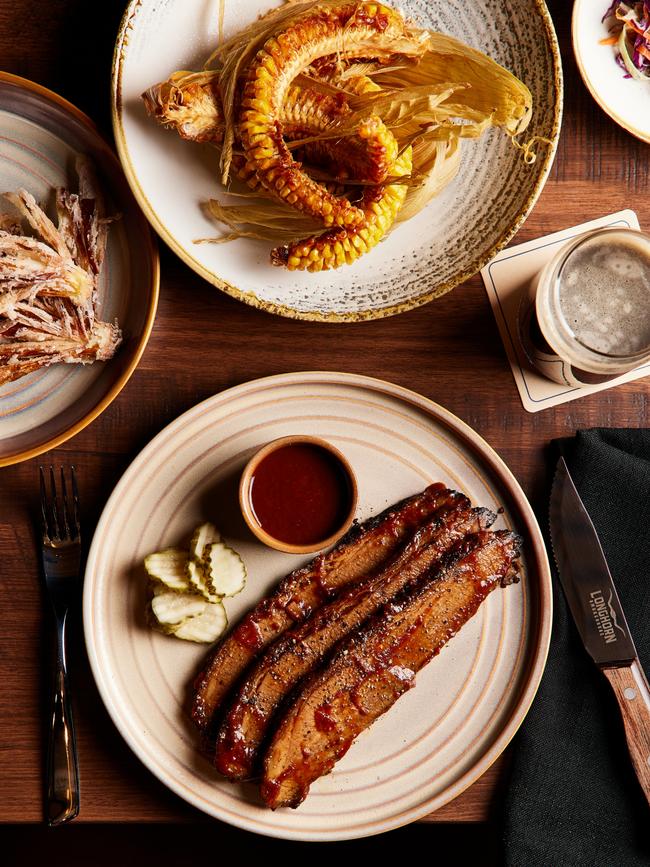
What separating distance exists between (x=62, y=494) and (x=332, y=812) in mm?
1244

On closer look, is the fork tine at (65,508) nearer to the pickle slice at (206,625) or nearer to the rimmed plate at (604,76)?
the pickle slice at (206,625)

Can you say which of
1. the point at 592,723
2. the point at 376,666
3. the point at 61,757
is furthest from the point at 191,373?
the point at 592,723

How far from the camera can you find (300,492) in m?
2.24

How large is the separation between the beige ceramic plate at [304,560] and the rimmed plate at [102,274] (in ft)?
0.81

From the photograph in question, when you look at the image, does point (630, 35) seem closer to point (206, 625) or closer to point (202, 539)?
point (202, 539)

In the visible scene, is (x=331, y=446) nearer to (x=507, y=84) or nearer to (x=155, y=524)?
(x=155, y=524)

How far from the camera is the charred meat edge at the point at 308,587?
Result: 2271mm

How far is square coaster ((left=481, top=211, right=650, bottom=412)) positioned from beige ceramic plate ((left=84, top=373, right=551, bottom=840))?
0.27 meters

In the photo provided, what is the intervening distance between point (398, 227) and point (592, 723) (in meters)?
1.66

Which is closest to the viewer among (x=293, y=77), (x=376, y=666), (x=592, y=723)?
(x=293, y=77)

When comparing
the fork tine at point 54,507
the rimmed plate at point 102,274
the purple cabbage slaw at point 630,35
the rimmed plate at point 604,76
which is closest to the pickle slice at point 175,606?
the fork tine at point 54,507

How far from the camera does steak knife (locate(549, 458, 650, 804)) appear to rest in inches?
94.2

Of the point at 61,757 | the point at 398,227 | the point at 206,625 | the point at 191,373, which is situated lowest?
the point at 61,757

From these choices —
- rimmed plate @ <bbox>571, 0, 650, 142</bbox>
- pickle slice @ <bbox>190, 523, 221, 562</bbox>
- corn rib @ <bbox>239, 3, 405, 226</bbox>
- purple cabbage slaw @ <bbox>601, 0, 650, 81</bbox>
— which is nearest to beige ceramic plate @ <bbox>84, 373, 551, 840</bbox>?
pickle slice @ <bbox>190, 523, 221, 562</bbox>
